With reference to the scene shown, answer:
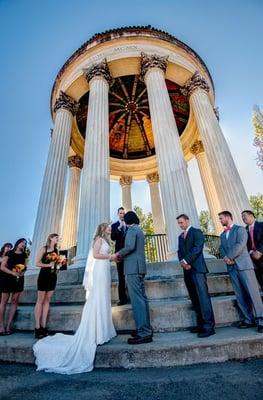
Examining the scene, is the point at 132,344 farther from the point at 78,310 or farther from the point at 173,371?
the point at 78,310

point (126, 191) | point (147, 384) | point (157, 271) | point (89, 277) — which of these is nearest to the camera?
point (147, 384)

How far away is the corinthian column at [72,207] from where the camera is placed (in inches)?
571

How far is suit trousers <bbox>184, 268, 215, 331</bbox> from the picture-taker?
3.55m

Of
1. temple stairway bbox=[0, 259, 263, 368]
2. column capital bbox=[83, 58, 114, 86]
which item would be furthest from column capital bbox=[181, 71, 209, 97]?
temple stairway bbox=[0, 259, 263, 368]

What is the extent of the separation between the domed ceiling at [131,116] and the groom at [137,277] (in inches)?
587

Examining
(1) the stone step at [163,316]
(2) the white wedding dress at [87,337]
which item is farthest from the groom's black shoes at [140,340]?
(1) the stone step at [163,316]

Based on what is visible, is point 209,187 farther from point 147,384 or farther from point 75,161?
point 147,384

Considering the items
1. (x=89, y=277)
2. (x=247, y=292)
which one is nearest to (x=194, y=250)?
(x=247, y=292)

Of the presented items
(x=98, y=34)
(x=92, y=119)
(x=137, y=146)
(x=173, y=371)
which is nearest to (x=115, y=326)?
(x=173, y=371)

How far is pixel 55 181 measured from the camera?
11.1 metres

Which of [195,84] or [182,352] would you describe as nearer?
[182,352]

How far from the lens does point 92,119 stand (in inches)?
428

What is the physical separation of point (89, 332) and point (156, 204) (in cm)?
1708

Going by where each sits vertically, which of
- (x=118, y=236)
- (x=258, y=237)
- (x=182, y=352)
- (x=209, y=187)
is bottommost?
(x=182, y=352)
